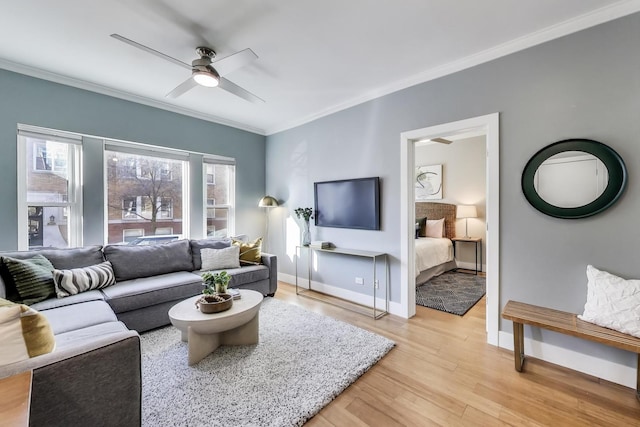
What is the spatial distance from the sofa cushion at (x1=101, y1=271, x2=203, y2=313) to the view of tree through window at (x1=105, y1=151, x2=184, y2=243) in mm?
951

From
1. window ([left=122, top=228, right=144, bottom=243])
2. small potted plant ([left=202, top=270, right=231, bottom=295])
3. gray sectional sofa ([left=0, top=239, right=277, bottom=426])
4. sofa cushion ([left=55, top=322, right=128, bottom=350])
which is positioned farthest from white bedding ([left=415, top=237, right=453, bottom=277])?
window ([left=122, top=228, right=144, bottom=243])

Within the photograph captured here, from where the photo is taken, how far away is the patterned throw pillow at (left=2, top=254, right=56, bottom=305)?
2195 mm

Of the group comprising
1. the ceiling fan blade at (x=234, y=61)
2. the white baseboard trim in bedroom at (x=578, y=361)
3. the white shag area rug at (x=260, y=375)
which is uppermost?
the ceiling fan blade at (x=234, y=61)

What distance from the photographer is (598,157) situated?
6.46 ft

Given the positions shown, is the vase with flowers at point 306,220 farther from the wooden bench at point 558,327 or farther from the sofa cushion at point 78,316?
the wooden bench at point 558,327

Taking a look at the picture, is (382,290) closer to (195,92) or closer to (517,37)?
(517,37)

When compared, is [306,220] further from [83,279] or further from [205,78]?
[83,279]

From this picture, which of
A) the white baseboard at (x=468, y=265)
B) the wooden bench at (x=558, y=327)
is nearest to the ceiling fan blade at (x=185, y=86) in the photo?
the wooden bench at (x=558, y=327)

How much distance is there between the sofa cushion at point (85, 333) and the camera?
1.63 m

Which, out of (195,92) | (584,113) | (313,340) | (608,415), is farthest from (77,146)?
(608,415)

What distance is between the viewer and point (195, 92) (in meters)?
3.31

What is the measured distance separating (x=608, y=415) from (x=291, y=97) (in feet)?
13.0

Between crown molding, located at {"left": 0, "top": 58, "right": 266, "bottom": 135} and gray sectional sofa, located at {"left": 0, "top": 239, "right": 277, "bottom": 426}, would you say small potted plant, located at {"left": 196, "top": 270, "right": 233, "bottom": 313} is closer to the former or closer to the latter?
gray sectional sofa, located at {"left": 0, "top": 239, "right": 277, "bottom": 426}

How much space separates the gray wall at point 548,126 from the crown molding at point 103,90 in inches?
105
